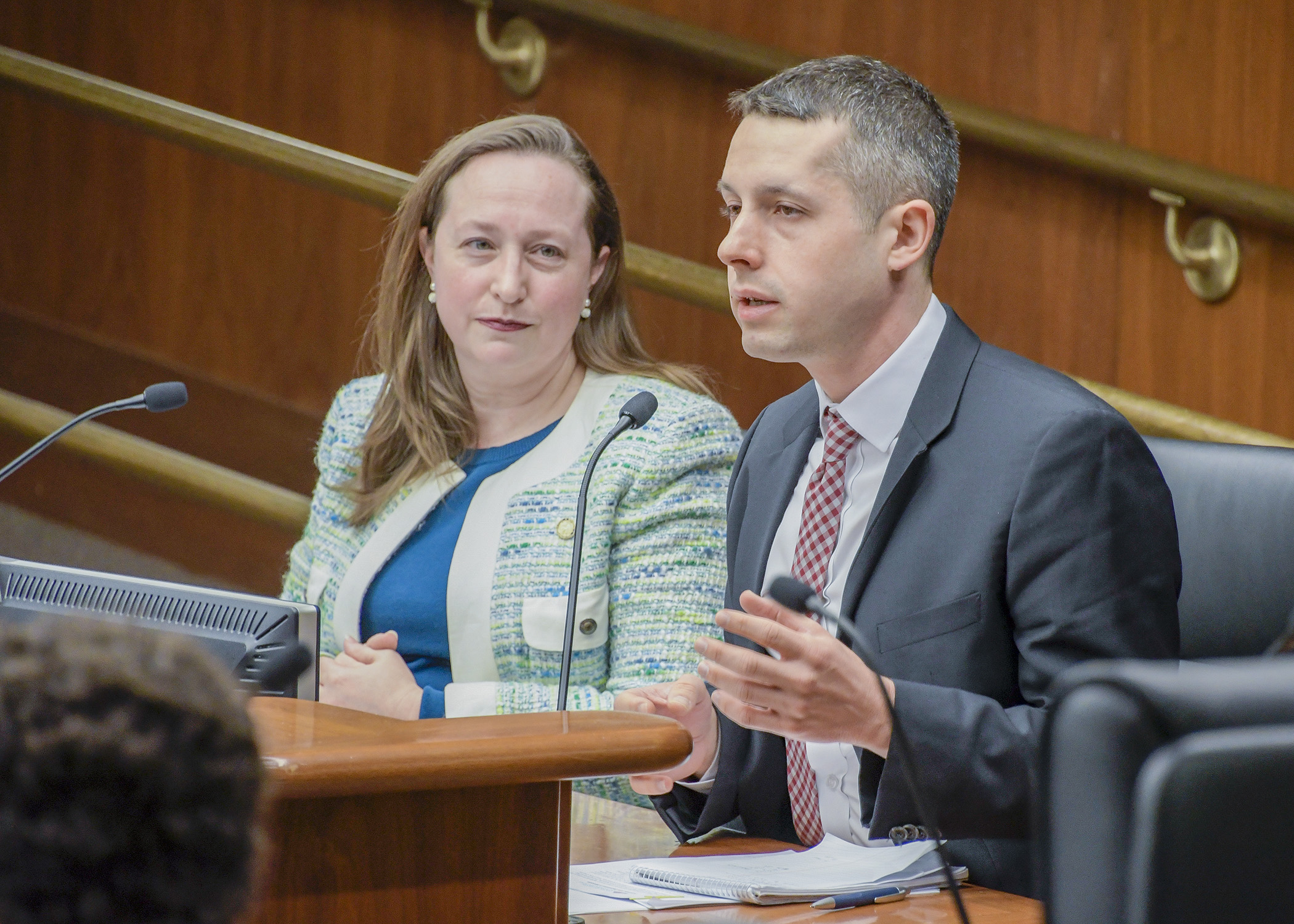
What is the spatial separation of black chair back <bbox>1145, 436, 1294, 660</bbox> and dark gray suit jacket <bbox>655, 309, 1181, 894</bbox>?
0.36 ft

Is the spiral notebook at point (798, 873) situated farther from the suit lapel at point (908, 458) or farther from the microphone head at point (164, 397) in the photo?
the microphone head at point (164, 397)

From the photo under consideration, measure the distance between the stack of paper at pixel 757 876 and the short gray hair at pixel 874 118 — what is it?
626mm

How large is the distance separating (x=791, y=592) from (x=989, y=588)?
377 millimetres

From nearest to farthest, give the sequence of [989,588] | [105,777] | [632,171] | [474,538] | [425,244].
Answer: [105,777], [989,588], [474,538], [425,244], [632,171]

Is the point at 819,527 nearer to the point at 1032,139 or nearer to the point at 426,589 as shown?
the point at 426,589

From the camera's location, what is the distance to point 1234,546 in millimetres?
1458

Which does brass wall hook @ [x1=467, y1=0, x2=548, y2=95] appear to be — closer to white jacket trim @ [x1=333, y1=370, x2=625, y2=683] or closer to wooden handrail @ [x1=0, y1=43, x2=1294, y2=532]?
wooden handrail @ [x1=0, y1=43, x2=1294, y2=532]

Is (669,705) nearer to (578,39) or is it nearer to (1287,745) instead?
(1287,745)

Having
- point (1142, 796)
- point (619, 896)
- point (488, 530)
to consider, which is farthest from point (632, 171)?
point (1142, 796)

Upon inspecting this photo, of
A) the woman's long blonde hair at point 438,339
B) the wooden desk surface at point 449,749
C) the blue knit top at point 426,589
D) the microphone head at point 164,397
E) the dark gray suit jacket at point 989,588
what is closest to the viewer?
the wooden desk surface at point 449,749

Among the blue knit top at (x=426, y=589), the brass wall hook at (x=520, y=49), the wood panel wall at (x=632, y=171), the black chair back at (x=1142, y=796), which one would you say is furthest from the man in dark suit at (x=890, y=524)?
the brass wall hook at (x=520, y=49)

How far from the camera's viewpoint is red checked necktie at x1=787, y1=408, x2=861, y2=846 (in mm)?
1484

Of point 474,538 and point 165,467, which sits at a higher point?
point 165,467

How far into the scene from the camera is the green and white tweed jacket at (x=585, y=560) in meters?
1.87
